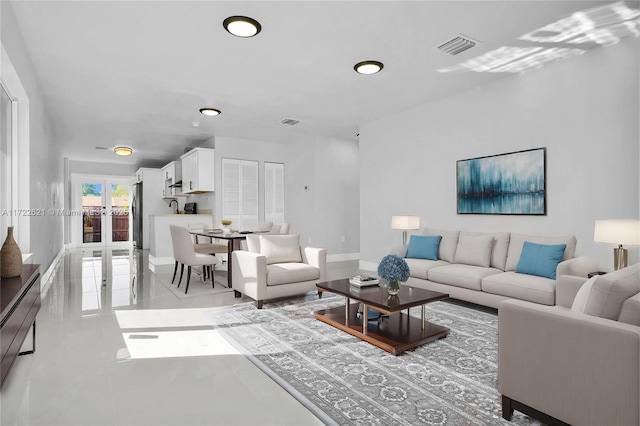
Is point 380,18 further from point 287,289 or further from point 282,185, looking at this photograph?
point 282,185

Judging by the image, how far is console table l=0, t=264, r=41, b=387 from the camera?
1936 mm

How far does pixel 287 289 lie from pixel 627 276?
10.5 feet

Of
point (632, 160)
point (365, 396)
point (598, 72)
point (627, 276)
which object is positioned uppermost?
point (598, 72)

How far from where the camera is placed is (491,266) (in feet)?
14.3

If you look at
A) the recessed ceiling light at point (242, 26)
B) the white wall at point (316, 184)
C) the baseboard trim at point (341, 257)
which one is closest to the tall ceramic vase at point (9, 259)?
the recessed ceiling light at point (242, 26)

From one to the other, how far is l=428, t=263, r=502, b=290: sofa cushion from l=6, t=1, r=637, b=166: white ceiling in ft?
7.72

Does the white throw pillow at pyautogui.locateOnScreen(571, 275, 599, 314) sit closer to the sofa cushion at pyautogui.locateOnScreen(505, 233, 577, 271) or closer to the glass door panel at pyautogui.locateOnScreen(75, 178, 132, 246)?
the sofa cushion at pyautogui.locateOnScreen(505, 233, 577, 271)

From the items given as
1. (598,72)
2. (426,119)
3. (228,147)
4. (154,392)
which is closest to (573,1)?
(598,72)

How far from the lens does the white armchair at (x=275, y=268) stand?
408cm

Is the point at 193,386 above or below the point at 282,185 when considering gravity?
below

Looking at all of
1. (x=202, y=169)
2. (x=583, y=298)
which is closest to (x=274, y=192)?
(x=202, y=169)

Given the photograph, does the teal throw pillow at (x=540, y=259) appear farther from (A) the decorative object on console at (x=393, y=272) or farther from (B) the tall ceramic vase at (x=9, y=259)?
(B) the tall ceramic vase at (x=9, y=259)

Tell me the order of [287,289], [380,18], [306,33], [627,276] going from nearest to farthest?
1. [627,276]
2. [380,18]
3. [306,33]
4. [287,289]

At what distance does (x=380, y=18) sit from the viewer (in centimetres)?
314
